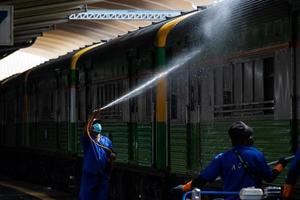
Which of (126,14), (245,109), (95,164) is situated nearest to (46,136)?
(126,14)

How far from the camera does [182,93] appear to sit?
10852mm

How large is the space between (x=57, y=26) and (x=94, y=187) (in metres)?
24.4

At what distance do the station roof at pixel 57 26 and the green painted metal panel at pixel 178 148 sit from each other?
20.0 feet

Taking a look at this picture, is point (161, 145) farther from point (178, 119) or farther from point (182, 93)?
point (182, 93)

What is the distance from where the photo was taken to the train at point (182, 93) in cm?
785

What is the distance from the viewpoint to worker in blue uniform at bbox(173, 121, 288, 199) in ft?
19.3

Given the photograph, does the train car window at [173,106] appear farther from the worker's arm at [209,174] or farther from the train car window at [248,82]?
the worker's arm at [209,174]

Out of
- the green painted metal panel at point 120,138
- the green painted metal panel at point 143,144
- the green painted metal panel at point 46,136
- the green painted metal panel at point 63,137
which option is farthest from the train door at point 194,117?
the green painted metal panel at point 46,136

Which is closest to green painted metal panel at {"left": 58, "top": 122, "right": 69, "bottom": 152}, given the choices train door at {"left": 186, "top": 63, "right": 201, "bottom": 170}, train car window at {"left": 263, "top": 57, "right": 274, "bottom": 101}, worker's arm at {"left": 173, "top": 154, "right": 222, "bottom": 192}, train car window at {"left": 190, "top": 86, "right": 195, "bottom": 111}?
train door at {"left": 186, "top": 63, "right": 201, "bottom": 170}

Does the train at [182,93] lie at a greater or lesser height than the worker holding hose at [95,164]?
greater

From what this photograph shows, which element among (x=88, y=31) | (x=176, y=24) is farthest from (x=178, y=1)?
(x=176, y=24)

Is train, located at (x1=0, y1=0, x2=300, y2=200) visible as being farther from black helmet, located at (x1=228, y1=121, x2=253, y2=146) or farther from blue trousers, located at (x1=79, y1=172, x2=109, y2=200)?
black helmet, located at (x1=228, y1=121, x2=253, y2=146)

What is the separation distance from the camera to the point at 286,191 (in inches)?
222

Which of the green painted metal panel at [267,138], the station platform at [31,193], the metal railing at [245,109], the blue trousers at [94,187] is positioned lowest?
the station platform at [31,193]
